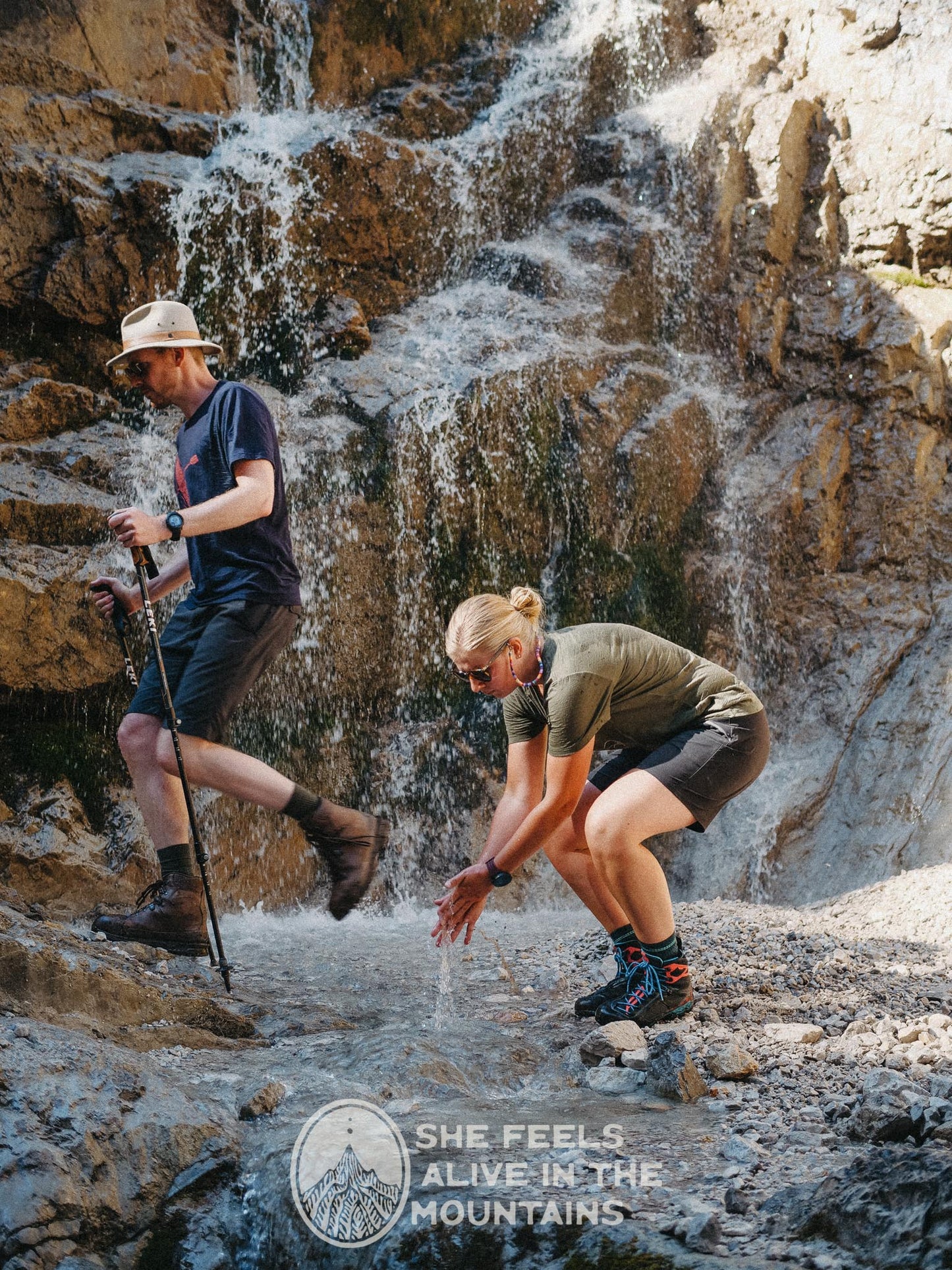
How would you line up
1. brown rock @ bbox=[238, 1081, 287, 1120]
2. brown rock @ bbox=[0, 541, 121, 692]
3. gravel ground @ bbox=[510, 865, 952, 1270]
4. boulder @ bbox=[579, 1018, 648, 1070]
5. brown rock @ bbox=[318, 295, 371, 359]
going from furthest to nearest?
brown rock @ bbox=[318, 295, 371, 359]
brown rock @ bbox=[0, 541, 121, 692]
boulder @ bbox=[579, 1018, 648, 1070]
brown rock @ bbox=[238, 1081, 287, 1120]
gravel ground @ bbox=[510, 865, 952, 1270]

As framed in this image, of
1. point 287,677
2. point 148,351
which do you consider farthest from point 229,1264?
point 287,677

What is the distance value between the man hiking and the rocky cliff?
2732mm

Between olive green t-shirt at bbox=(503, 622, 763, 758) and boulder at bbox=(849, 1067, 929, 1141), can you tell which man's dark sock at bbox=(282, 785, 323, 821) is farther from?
boulder at bbox=(849, 1067, 929, 1141)

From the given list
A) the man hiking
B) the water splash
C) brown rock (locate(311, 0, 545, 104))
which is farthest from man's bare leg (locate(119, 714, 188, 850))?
brown rock (locate(311, 0, 545, 104))

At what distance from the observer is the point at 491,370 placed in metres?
7.95

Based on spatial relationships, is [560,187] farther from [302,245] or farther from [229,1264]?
[229,1264]

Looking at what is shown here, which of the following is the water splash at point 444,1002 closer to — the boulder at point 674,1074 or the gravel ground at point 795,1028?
the gravel ground at point 795,1028

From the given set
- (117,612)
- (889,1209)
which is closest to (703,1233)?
(889,1209)

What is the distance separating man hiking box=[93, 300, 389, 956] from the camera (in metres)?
3.98

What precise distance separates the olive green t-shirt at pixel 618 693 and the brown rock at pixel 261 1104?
125 centimetres

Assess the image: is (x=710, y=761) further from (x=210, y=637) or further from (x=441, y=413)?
(x=441, y=413)

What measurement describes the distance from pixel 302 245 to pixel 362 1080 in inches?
266

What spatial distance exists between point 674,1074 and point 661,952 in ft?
2.14

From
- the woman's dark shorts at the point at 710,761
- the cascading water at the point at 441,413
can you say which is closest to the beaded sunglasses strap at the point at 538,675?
the woman's dark shorts at the point at 710,761
